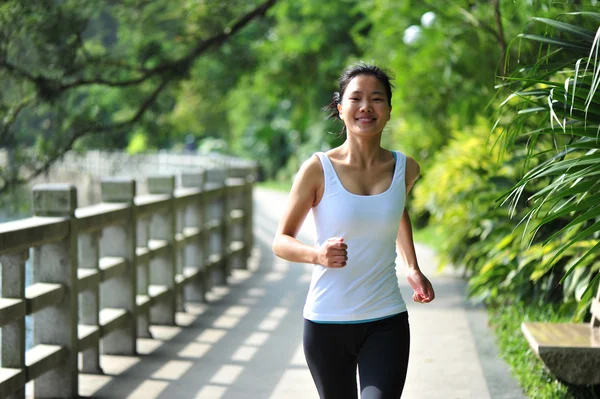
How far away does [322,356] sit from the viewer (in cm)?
348

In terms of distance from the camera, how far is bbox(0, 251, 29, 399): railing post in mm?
4976

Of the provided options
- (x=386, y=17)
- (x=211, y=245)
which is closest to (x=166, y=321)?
(x=211, y=245)

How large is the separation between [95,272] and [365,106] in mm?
3279

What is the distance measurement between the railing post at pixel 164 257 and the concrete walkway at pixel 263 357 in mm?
173

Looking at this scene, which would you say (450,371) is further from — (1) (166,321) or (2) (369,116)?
(2) (369,116)

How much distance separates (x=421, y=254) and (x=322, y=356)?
1097cm

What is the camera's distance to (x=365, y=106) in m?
3.55

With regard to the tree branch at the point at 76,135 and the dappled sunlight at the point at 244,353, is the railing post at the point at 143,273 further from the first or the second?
the tree branch at the point at 76,135

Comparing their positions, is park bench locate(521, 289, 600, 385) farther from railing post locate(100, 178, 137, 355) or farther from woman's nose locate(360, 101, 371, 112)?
railing post locate(100, 178, 137, 355)

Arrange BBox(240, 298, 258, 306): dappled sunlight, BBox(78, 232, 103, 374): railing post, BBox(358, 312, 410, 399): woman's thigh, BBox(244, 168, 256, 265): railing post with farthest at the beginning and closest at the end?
BBox(244, 168, 256, 265): railing post, BBox(240, 298, 258, 306): dappled sunlight, BBox(78, 232, 103, 374): railing post, BBox(358, 312, 410, 399): woman's thigh

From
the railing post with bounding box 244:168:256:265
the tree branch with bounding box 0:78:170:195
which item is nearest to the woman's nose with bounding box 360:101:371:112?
the tree branch with bounding box 0:78:170:195

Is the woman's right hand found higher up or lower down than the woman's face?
lower down

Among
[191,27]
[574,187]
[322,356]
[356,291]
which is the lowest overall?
[322,356]

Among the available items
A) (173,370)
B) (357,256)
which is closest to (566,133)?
(357,256)
